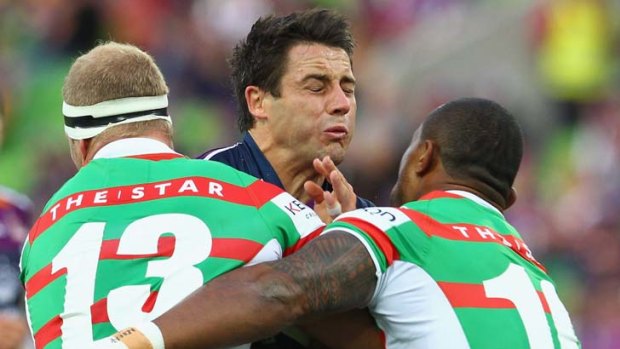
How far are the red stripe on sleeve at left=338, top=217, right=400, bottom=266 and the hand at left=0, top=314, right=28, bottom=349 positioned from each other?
3245mm

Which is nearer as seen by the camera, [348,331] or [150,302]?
[150,302]

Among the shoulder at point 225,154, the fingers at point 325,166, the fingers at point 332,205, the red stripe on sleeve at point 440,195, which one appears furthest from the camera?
the shoulder at point 225,154

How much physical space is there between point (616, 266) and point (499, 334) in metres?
7.80

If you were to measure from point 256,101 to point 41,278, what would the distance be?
1773 millimetres

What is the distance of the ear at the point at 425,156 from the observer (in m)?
5.43

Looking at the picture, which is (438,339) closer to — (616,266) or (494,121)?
(494,121)

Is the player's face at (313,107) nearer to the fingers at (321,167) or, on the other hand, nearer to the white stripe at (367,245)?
the fingers at (321,167)

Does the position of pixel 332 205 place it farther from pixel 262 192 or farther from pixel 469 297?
pixel 469 297

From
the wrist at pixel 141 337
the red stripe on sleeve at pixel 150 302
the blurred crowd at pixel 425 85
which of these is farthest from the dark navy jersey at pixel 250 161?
the blurred crowd at pixel 425 85

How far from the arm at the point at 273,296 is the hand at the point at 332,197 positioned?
0.98m

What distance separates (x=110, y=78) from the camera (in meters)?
5.35

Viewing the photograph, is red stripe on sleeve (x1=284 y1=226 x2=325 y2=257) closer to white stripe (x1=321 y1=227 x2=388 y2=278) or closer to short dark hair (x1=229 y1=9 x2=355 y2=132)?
white stripe (x1=321 y1=227 x2=388 y2=278)

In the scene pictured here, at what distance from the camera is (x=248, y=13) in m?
14.2

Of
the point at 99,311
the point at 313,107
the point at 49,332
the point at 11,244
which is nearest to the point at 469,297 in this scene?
the point at 99,311
